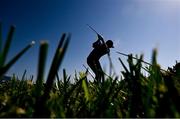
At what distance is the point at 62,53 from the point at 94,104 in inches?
24.5

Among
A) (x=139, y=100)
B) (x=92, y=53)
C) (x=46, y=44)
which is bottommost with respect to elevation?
(x=139, y=100)

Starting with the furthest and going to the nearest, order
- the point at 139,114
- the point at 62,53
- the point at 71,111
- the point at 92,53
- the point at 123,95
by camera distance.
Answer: the point at 92,53, the point at 123,95, the point at 71,111, the point at 139,114, the point at 62,53

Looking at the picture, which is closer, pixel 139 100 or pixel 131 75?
pixel 139 100

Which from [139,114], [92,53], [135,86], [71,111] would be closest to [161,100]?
[139,114]

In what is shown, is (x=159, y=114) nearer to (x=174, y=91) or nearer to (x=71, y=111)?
(x=174, y=91)

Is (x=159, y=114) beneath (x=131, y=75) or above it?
beneath

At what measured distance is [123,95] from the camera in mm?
2234

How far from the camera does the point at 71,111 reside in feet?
5.20

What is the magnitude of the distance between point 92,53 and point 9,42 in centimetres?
1387

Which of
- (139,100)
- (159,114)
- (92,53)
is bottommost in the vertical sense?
(159,114)

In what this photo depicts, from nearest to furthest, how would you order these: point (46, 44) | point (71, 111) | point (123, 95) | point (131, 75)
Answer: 1. point (46, 44)
2. point (71, 111)
3. point (131, 75)
4. point (123, 95)

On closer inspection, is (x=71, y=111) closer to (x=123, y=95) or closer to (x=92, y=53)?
(x=123, y=95)

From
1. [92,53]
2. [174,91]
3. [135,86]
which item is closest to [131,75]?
[135,86]

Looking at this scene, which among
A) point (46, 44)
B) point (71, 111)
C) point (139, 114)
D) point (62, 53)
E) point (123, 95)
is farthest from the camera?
point (123, 95)
